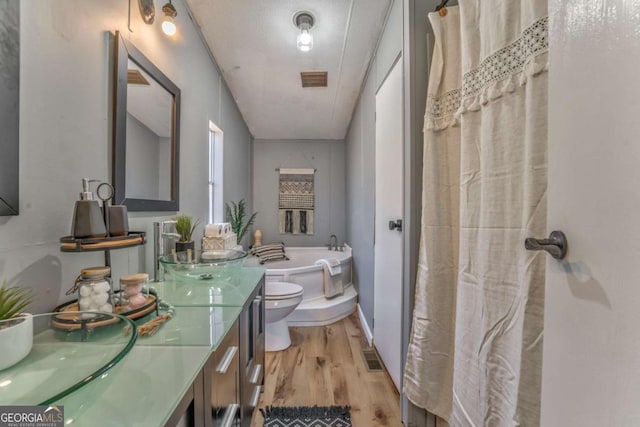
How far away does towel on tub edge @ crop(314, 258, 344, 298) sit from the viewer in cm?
296

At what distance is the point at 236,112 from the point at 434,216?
112 inches

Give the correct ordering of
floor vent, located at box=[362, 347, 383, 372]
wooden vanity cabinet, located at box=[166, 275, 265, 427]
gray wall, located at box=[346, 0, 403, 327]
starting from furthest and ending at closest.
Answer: floor vent, located at box=[362, 347, 383, 372], gray wall, located at box=[346, 0, 403, 327], wooden vanity cabinet, located at box=[166, 275, 265, 427]

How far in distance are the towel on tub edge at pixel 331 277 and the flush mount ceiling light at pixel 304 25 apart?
2.13 meters

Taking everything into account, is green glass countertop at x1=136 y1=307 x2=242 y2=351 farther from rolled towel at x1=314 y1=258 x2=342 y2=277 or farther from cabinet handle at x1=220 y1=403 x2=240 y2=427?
rolled towel at x1=314 y1=258 x2=342 y2=277

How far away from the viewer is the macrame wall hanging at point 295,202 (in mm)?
4297

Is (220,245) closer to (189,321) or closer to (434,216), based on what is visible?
(189,321)

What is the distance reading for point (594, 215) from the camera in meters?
0.47

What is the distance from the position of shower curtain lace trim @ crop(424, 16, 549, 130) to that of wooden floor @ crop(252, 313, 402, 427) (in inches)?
66.1

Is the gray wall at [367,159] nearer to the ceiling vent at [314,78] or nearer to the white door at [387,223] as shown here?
the white door at [387,223]

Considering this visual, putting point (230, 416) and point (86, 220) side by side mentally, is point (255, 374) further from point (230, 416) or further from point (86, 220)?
point (86, 220)

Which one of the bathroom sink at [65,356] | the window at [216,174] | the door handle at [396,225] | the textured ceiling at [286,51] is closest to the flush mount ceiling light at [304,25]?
the textured ceiling at [286,51]

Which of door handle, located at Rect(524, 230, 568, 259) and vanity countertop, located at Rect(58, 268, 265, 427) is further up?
door handle, located at Rect(524, 230, 568, 259)

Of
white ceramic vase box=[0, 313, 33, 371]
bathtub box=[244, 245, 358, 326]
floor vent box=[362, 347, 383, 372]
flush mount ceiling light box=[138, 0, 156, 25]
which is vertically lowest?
floor vent box=[362, 347, 383, 372]

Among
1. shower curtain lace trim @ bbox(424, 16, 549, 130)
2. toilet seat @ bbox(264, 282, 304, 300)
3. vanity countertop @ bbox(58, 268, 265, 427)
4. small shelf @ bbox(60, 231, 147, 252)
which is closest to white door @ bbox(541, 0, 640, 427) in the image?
shower curtain lace trim @ bbox(424, 16, 549, 130)
